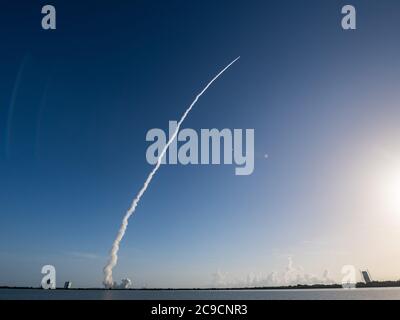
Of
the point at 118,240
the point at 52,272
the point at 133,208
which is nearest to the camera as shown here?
the point at 52,272

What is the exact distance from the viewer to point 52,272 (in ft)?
76.4

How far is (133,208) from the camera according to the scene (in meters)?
67.2
